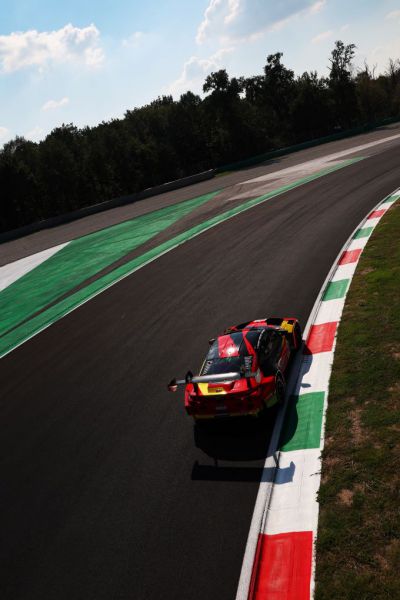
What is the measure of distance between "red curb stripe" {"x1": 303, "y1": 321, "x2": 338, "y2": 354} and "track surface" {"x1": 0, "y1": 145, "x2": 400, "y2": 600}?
3.07 ft

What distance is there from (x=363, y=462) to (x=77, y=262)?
66.8 feet

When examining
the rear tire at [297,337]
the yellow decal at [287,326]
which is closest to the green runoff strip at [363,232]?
the rear tire at [297,337]

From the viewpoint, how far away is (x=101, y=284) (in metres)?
19.9

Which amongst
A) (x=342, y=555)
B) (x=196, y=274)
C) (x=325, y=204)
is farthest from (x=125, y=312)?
(x=325, y=204)

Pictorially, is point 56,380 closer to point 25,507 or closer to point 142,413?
point 142,413

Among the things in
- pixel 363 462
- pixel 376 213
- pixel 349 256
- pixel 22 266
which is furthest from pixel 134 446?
pixel 22 266

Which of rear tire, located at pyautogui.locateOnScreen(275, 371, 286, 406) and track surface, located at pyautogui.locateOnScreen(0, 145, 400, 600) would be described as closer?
track surface, located at pyautogui.locateOnScreen(0, 145, 400, 600)

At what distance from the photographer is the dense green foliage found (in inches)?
2063

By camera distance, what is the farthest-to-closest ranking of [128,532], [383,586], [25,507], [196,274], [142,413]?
[196,274] → [142,413] → [25,507] → [128,532] → [383,586]

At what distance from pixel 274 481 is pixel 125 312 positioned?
9444 millimetres

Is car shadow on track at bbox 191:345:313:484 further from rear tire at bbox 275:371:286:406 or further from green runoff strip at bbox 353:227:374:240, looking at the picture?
green runoff strip at bbox 353:227:374:240

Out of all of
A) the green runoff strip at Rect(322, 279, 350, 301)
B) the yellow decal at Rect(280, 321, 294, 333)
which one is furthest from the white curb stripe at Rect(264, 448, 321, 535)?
the green runoff strip at Rect(322, 279, 350, 301)

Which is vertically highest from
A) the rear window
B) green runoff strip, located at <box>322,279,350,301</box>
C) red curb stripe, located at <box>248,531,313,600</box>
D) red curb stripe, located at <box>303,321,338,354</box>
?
the rear window

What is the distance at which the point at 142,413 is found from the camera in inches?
387
